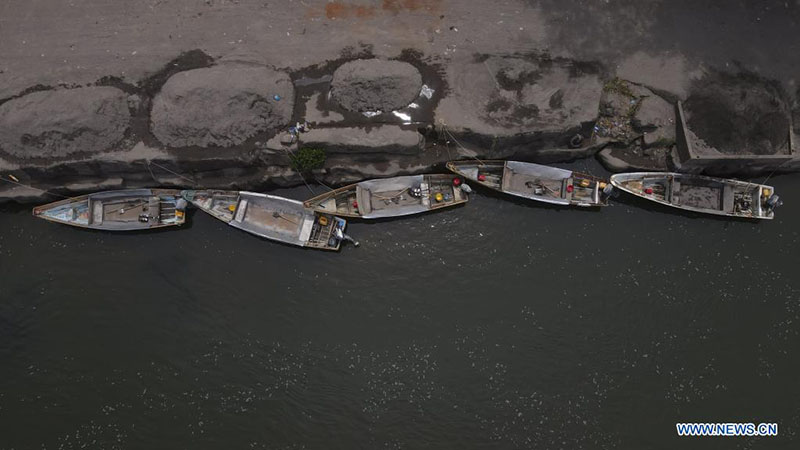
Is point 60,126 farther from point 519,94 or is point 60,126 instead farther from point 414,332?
point 519,94

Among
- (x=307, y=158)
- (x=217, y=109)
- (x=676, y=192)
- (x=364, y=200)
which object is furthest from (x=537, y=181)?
(x=217, y=109)

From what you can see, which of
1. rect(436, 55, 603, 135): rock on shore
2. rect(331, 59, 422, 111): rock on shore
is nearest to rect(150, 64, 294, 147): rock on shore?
rect(331, 59, 422, 111): rock on shore

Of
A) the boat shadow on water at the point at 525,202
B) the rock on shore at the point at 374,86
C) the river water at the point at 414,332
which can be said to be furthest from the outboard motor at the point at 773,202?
the rock on shore at the point at 374,86

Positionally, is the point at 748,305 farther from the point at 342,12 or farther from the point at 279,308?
the point at 342,12

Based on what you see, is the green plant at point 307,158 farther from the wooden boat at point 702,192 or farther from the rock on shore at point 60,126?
the wooden boat at point 702,192

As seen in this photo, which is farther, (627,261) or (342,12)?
(342,12)

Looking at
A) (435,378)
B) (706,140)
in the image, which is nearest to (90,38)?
(435,378)
